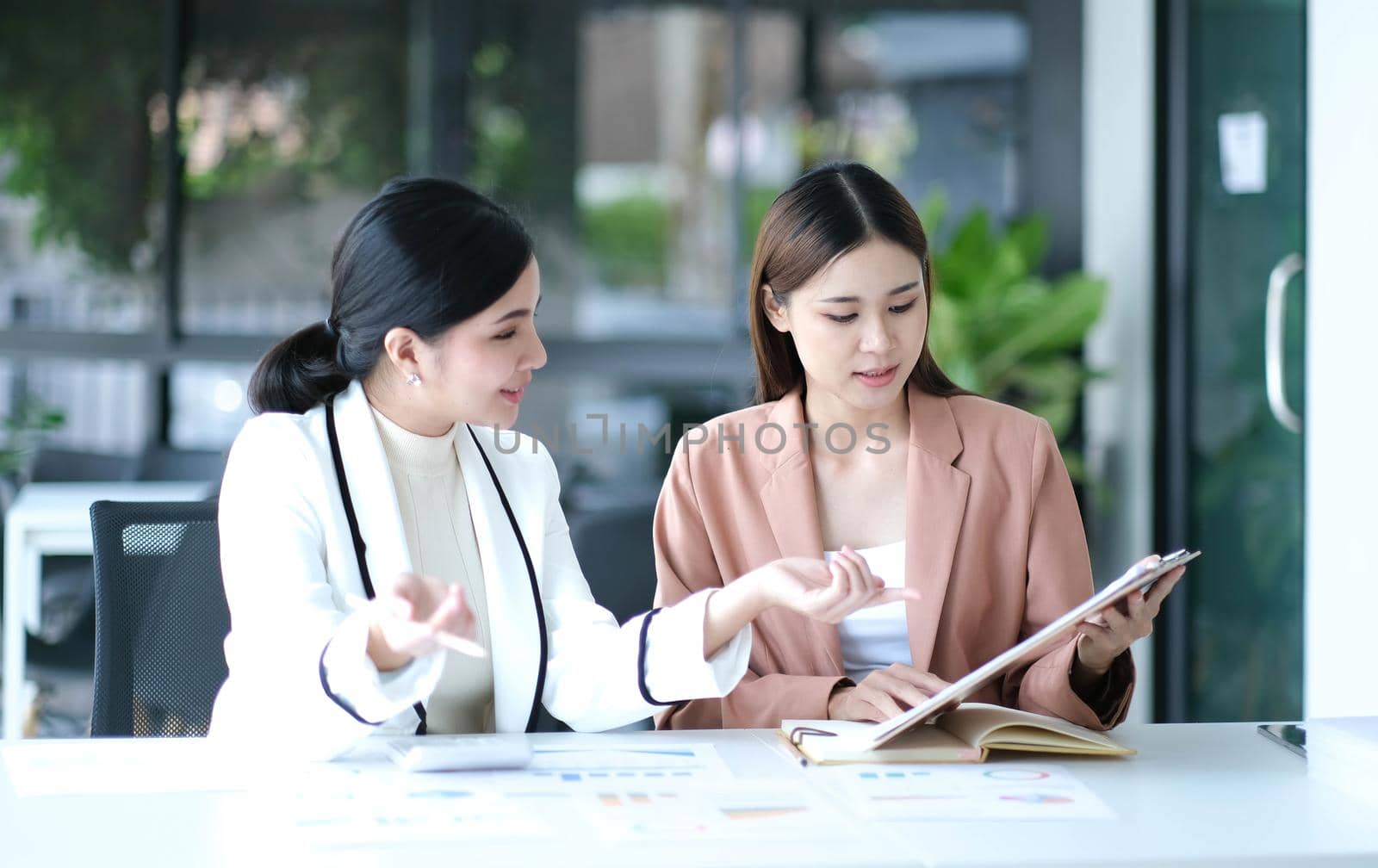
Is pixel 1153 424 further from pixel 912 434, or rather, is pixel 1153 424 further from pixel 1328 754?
pixel 1328 754

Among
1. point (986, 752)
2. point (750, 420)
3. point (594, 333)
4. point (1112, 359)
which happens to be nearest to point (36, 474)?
point (594, 333)

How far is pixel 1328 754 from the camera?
1574mm

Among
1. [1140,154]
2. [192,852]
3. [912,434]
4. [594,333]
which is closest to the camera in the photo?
[192,852]

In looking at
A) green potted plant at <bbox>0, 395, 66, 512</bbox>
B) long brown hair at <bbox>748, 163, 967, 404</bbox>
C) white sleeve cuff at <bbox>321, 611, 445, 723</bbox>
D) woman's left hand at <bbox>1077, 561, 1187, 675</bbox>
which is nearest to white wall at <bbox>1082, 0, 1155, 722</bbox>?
long brown hair at <bbox>748, 163, 967, 404</bbox>

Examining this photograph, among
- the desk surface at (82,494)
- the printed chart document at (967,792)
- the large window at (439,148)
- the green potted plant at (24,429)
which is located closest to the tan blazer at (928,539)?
the printed chart document at (967,792)

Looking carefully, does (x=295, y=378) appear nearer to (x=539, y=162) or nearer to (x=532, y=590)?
(x=532, y=590)

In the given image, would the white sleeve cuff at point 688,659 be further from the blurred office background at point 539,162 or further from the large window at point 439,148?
the large window at point 439,148

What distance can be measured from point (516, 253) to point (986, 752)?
80cm

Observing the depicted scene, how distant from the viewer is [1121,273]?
4.15m

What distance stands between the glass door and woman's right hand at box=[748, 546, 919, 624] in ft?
6.82

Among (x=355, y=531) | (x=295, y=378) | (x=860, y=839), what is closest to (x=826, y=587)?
(x=860, y=839)

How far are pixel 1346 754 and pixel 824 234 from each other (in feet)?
2.99

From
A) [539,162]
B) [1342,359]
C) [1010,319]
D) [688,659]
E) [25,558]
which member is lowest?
[25,558]

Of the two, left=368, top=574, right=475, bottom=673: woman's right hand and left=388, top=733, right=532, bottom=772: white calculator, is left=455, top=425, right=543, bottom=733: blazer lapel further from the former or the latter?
left=368, top=574, right=475, bottom=673: woman's right hand
